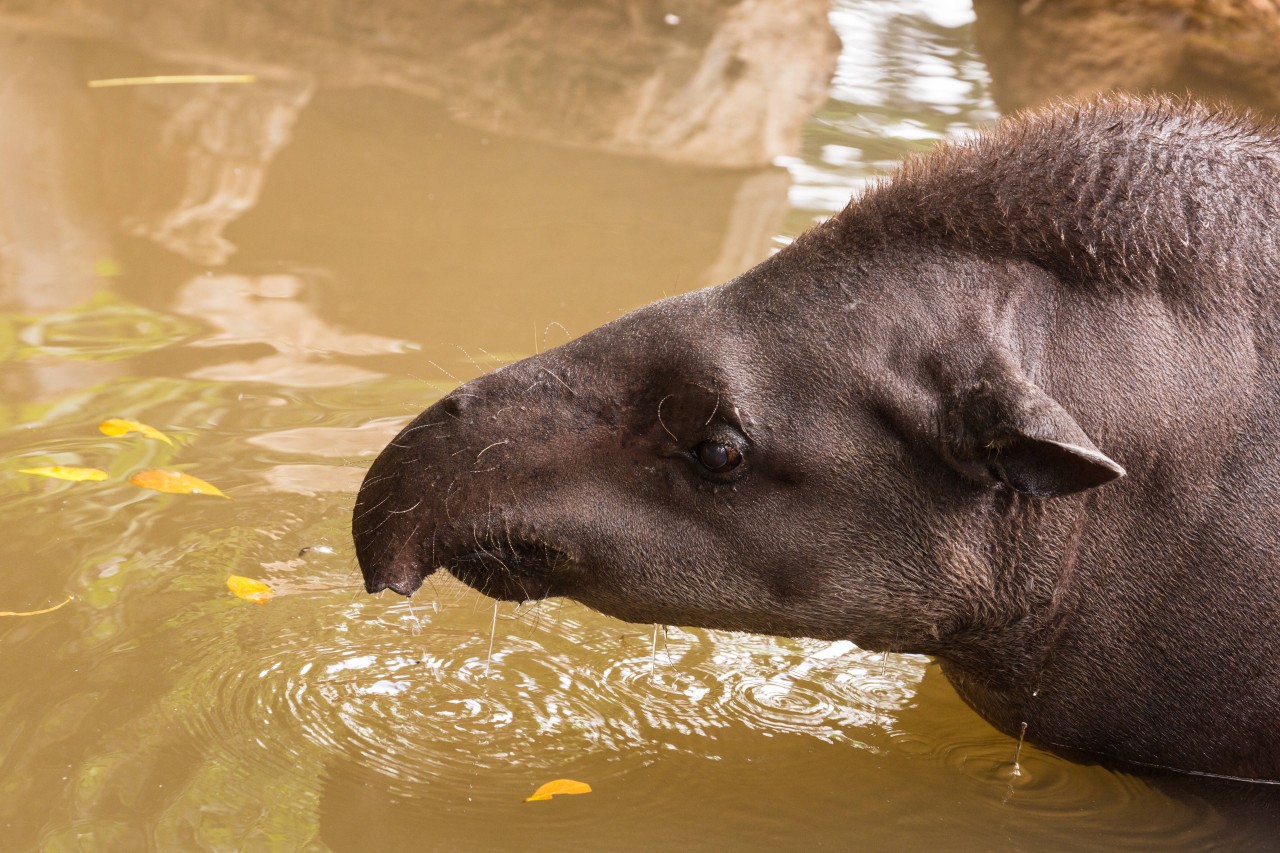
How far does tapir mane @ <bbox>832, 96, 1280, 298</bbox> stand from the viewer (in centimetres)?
531

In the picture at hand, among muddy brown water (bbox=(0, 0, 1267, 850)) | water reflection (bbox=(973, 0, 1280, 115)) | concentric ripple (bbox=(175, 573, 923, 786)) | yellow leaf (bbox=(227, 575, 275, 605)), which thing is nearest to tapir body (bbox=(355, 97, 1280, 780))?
muddy brown water (bbox=(0, 0, 1267, 850))

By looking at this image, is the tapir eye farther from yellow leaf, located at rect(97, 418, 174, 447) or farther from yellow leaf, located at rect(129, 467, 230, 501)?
yellow leaf, located at rect(97, 418, 174, 447)

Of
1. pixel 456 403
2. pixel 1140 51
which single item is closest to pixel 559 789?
pixel 456 403

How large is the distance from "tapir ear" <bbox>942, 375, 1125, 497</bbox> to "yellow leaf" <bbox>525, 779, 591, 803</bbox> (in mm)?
1841

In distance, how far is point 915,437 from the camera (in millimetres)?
5160

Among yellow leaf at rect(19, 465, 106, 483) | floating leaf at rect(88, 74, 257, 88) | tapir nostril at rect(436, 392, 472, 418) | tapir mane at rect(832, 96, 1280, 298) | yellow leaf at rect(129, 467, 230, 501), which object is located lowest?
→ yellow leaf at rect(129, 467, 230, 501)

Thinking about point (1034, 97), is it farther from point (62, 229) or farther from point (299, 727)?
point (299, 727)

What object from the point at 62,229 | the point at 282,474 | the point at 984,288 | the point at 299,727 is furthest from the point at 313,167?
the point at 984,288

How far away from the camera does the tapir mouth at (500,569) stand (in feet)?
17.2

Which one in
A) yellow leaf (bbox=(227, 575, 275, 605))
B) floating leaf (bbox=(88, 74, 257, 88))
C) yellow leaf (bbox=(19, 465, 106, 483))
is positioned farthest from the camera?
floating leaf (bbox=(88, 74, 257, 88))

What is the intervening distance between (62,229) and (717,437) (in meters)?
6.68

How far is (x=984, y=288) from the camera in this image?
17.2 ft

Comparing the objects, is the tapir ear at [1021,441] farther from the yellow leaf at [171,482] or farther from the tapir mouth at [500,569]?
the yellow leaf at [171,482]

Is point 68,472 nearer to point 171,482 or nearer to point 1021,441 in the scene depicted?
point 171,482
